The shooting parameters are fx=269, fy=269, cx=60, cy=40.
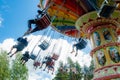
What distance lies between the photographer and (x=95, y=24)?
48.8 ft

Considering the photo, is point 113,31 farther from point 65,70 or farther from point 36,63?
point 65,70

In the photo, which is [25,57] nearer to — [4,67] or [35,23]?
[35,23]

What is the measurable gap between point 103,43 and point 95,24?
1.22m

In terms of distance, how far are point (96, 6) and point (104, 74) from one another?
11.7 ft

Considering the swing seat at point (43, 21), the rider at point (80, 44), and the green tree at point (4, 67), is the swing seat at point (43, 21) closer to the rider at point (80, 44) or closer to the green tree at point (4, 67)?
the rider at point (80, 44)

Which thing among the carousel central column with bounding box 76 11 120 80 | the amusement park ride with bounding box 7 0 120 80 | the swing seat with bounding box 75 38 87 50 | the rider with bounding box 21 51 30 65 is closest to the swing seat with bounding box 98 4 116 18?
the amusement park ride with bounding box 7 0 120 80

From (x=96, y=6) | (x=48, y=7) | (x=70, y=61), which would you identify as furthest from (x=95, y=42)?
(x=70, y=61)

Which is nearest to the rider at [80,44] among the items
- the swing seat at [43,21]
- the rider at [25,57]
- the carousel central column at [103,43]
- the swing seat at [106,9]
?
the carousel central column at [103,43]

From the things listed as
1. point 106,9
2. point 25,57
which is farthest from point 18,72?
point 106,9

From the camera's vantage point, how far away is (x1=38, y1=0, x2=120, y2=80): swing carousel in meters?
13.6

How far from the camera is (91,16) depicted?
48.6ft

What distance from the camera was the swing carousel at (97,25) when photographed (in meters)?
13.6

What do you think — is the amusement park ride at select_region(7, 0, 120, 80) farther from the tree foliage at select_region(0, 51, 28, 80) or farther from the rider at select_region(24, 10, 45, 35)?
the tree foliage at select_region(0, 51, 28, 80)

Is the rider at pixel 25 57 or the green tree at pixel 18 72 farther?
the green tree at pixel 18 72
